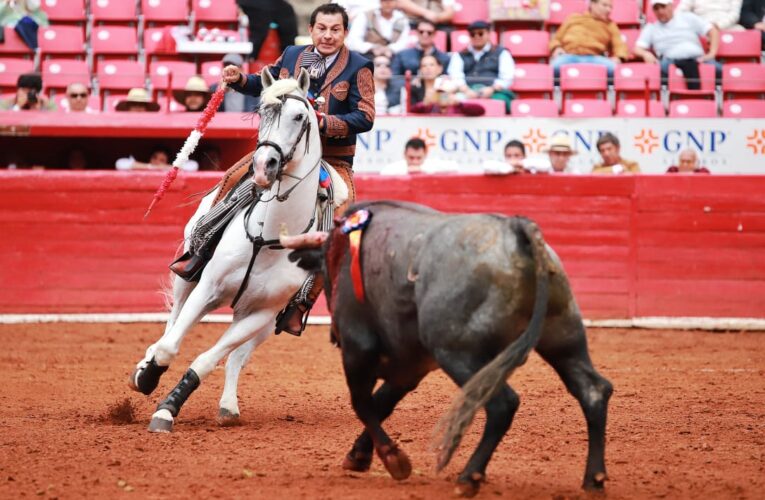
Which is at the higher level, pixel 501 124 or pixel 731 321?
pixel 501 124

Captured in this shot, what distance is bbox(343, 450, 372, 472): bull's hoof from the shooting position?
565 cm

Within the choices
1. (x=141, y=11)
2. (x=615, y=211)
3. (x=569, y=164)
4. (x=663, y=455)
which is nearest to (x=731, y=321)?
(x=615, y=211)

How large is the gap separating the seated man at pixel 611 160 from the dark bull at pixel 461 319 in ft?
25.3

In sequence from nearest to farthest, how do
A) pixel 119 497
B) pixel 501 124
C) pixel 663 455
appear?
pixel 119 497 → pixel 663 455 → pixel 501 124

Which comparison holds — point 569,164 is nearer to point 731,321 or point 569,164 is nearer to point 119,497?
point 731,321

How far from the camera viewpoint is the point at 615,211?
1277cm

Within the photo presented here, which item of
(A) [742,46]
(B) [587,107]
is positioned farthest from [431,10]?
(A) [742,46]

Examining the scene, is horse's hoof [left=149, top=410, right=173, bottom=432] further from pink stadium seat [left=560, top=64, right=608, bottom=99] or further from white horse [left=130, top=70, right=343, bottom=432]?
pink stadium seat [left=560, top=64, right=608, bottom=99]

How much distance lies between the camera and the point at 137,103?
1312 centimetres

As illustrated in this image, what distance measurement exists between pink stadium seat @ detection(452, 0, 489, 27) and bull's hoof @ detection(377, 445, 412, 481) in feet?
36.2

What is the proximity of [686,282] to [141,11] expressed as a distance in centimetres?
805

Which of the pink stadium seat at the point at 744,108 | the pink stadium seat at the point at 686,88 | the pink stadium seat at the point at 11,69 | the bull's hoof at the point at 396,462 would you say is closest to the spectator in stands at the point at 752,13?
the pink stadium seat at the point at 686,88

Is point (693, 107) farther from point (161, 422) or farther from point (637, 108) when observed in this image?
point (161, 422)

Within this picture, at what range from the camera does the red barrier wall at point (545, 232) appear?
12586 mm
